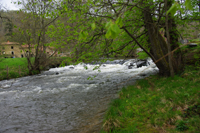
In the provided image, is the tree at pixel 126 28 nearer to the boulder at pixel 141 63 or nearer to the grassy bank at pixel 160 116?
the grassy bank at pixel 160 116

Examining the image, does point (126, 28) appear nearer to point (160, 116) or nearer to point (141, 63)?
point (160, 116)

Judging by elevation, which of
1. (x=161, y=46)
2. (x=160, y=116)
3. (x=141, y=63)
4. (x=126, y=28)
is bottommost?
(x=160, y=116)

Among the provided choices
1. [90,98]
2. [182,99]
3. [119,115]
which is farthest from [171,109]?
[90,98]

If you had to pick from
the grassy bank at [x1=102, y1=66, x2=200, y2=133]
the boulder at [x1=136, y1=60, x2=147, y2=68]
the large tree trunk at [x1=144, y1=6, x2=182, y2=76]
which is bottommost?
the grassy bank at [x1=102, y1=66, x2=200, y2=133]

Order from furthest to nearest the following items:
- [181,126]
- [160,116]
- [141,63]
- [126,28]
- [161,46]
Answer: [141,63]
[161,46]
[126,28]
[160,116]
[181,126]

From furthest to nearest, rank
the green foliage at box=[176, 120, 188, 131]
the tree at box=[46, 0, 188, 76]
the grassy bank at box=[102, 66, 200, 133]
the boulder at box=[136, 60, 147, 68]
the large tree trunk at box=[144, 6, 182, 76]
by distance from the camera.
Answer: the boulder at box=[136, 60, 147, 68] < the large tree trunk at box=[144, 6, 182, 76] < the tree at box=[46, 0, 188, 76] < the grassy bank at box=[102, 66, 200, 133] < the green foliage at box=[176, 120, 188, 131]

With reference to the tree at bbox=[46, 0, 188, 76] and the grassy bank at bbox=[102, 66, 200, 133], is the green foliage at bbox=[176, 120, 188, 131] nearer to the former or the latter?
the grassy bank at bbox=[102, 66, 200, 133]

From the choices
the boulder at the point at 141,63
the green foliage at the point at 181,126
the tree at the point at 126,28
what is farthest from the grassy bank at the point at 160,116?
the boulder at the point at 141,63

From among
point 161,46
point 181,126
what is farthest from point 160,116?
point 161,46

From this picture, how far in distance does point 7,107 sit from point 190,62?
1222 cm

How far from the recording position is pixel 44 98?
9141 millimetres

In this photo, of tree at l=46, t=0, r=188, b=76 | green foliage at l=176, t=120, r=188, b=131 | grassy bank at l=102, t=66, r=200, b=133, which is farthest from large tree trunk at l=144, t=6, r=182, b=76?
green foliage at l=176, t=120, r=188, b=131

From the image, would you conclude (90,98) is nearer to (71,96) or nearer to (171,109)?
(71,96)

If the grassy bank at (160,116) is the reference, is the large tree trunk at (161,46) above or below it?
above
